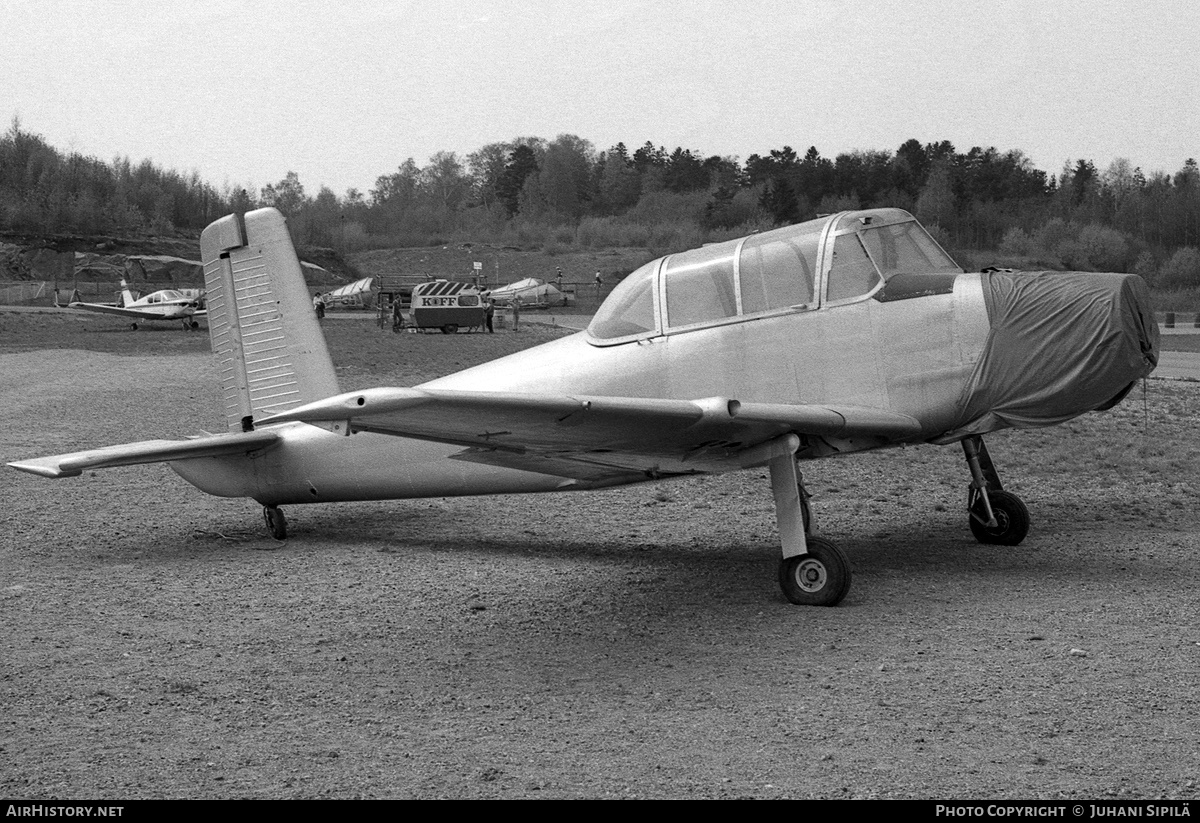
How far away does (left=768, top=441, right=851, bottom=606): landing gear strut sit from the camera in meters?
6.65

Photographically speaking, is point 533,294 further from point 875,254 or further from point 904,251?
point 875,254

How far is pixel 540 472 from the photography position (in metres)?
7.36

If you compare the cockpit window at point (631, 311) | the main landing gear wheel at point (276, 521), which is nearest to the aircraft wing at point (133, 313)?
the main landing gear wheel at point (276, 521)

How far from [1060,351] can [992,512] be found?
5.49 feet

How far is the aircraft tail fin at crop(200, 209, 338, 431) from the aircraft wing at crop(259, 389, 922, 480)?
268 cm

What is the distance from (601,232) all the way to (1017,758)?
80.9 metres

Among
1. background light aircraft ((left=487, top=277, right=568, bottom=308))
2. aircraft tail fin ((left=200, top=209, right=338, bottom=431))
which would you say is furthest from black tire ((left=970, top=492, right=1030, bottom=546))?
background light aircraft ((left=487, top=277, right=568, bottom=308))

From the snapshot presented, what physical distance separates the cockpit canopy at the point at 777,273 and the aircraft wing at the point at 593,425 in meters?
0.81

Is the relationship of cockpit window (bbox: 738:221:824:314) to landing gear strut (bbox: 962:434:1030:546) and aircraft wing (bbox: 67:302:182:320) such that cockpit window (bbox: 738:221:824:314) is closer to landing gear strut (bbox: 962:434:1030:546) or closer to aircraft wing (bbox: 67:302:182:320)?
landing gear strut (bbox: 962:434:1030:546)

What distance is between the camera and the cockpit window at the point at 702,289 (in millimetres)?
7602

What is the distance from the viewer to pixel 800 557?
6.76 meters

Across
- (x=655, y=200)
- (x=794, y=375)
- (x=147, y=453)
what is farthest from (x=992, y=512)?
(x=655, y=200)

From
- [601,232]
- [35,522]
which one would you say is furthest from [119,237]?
[35,522]
